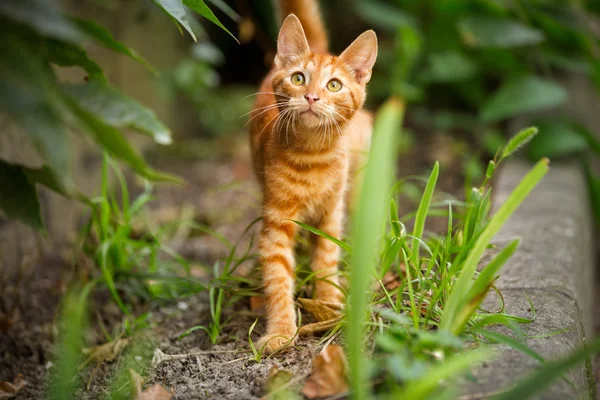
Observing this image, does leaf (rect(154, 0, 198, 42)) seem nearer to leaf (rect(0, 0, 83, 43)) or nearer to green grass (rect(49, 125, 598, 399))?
leaf (rect(0, 0, 83, 43))

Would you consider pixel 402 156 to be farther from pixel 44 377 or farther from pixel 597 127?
pixel 44 377

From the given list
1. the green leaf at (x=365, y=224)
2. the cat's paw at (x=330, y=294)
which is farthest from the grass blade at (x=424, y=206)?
the green leaf at (x=365, y=224)

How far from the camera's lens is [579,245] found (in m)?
2.37

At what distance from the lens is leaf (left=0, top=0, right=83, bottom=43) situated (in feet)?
3.28

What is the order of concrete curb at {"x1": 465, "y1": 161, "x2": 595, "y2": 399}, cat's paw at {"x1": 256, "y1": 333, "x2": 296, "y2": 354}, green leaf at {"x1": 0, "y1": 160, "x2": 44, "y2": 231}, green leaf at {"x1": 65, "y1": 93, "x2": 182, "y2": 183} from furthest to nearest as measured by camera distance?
cat's paw at {"x1": 256, "y1": 333, "x2": 296, "y2": 354} < green leaf at {"x1": 0, "y1": 160, "x2": 44, "y2": 231} < concrete curb at {"x1": 465, "y1": 161, "x2": 595, "y2": 399} < green leaf at {"x1": 65, "y1": 93, "x2": 182, "y2": 183}

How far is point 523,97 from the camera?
3.36 meters

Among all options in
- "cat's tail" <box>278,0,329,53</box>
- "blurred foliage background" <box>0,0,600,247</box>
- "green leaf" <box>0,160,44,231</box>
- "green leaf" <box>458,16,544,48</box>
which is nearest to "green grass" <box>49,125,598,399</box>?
"green leaf" <box>0,160,44,231</box>

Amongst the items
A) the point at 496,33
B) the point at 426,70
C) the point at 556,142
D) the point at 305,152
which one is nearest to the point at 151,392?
the point at 305,152

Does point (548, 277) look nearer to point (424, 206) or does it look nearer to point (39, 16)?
point (424, 206)

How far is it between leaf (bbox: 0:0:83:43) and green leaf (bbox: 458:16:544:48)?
2.87 meters

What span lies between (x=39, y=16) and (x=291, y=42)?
990 millimetres

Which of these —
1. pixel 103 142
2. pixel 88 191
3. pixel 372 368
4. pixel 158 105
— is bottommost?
pixel 88 191

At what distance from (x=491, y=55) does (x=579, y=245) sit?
5.79 ft

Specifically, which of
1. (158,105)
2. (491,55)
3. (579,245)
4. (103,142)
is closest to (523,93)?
(491,55)
